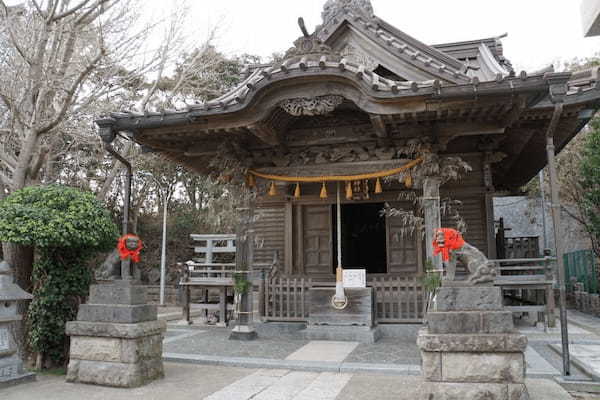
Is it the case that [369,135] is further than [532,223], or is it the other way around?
[532,223]

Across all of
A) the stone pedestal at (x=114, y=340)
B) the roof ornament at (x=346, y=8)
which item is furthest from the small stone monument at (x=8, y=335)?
the roof ornament at (x=346, y=8)

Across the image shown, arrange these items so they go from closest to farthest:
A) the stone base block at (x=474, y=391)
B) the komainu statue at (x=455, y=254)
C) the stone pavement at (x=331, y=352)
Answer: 1. the stone base block at (x=474, y=391)
2. the komainu statue at (x=455, y=254)
3. the stone pavement at (x=331, y=352)

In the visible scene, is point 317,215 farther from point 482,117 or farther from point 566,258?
point 566,258

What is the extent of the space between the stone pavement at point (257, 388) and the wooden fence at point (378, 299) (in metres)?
2.98

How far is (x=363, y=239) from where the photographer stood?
611 inches

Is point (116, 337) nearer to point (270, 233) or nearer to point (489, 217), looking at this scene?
point (270, 233)

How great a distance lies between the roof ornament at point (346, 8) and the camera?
1143 cm

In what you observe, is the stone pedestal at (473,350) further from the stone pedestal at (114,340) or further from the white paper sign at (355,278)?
the white paper sign at (355,278)

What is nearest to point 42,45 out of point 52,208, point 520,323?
point 52,208

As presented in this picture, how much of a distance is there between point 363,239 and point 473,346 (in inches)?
433

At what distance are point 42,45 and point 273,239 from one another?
7.20 metres

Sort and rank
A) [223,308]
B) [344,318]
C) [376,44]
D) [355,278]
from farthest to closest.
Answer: [223,308] → [376,44] → [355,278] → [344,318]

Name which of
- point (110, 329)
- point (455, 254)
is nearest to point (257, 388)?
point (110, 329)

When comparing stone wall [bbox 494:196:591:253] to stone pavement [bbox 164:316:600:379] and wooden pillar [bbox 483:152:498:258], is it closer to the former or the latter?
wooden pillar [bbox 483:152:498:258]
